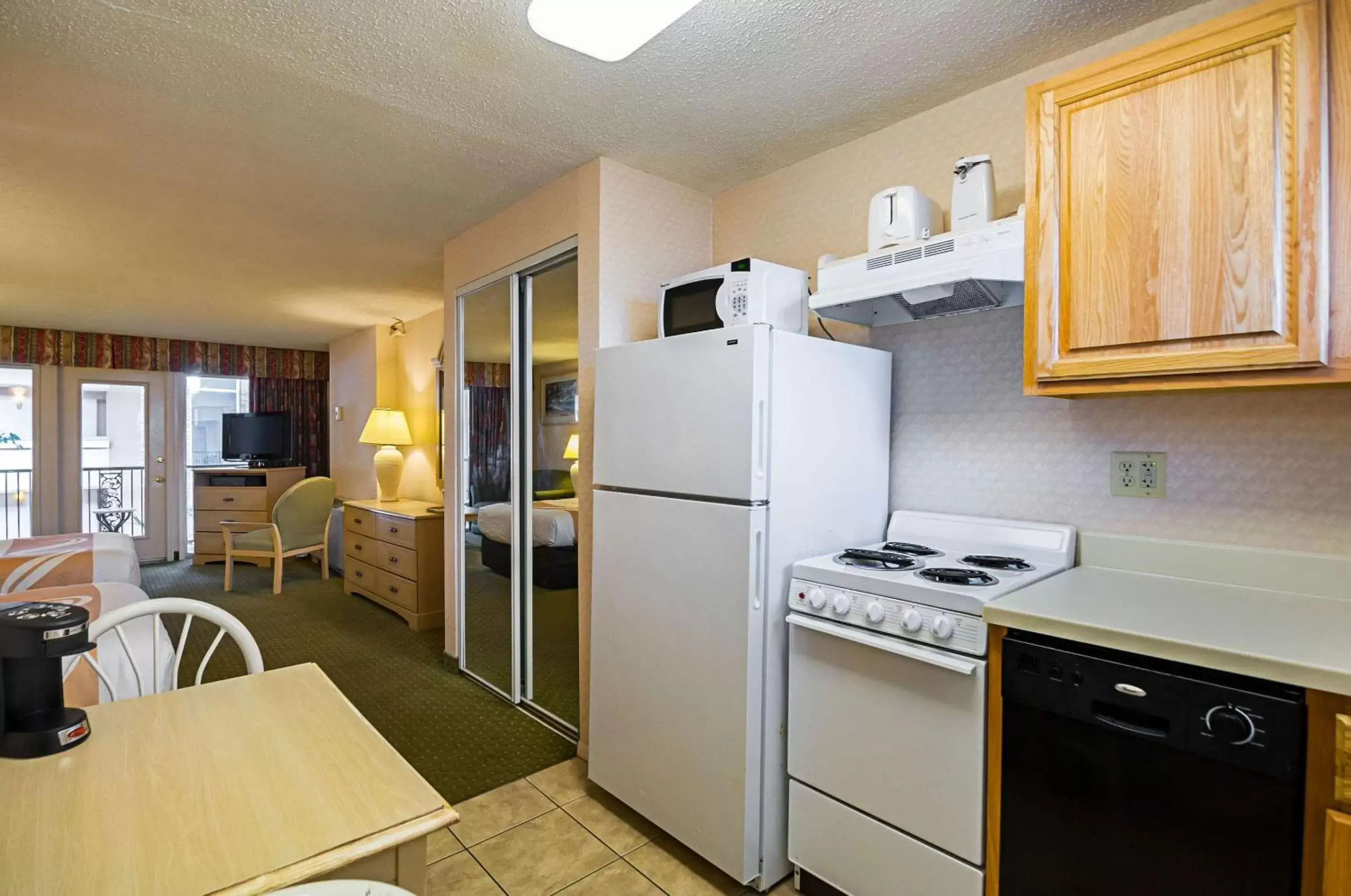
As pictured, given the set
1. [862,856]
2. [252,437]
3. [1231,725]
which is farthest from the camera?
[252,437]

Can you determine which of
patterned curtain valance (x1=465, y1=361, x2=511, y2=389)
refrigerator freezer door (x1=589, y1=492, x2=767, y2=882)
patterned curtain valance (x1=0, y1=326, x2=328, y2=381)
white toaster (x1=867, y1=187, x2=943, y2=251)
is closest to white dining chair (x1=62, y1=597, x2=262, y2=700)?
refrigerator freezer door (x1=589, y1=492, x2=767, y2=882)

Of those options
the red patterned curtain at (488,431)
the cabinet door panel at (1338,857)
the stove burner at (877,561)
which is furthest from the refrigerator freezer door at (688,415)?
the cabinet door panel at (1338,857)

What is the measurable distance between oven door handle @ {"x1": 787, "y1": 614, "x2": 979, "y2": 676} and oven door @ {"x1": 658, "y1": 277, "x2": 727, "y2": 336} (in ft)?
2.97

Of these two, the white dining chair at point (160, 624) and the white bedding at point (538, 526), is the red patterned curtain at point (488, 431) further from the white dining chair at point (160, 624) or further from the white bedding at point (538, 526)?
the white dining chair at point (160, 624)

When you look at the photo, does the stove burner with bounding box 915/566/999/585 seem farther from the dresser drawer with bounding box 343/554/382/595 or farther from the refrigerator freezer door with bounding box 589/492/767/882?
the dresser drawer with bounding box 343/554/382/595

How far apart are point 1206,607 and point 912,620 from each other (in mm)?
617

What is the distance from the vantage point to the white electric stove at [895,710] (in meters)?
1.55

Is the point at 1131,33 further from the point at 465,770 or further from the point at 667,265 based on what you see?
the point at 465,770

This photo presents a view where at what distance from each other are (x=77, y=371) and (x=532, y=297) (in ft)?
18.7

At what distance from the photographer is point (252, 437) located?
22.4 feet

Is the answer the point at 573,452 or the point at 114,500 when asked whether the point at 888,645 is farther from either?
the point at 114,500

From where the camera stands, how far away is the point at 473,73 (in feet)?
6.49

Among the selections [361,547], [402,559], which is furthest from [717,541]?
[361,547]

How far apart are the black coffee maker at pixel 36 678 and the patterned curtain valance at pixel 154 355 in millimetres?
6632
